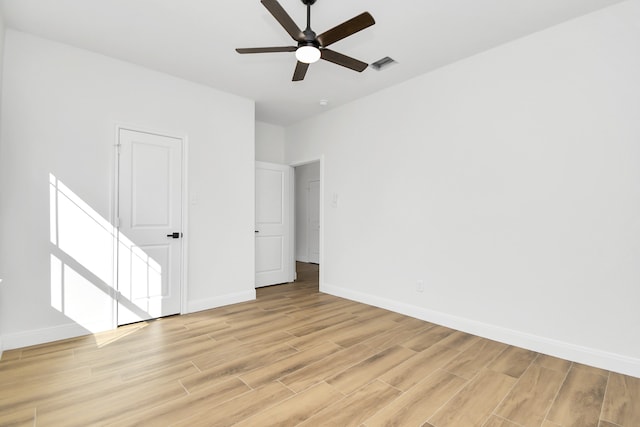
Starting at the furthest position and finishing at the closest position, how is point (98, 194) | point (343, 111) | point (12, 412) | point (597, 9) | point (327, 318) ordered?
point (343, 111) → point (327, 318) → point (98, 194) → point (597, 9) → point (12, 412)

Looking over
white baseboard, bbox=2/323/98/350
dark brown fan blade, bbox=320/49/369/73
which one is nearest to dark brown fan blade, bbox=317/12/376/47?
dark brown fan blade, bbox=320/49/369/73

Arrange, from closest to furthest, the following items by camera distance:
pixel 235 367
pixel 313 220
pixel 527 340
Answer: pixel 235 367 → pixel 527 340 → pixel 313 220

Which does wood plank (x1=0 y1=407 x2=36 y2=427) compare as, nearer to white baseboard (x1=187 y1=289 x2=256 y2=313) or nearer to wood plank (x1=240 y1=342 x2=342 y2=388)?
wood plank (x1=240 y1=342 x2=342 y2=388)

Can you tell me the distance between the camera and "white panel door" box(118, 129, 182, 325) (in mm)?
3455

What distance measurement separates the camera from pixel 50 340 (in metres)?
2.98

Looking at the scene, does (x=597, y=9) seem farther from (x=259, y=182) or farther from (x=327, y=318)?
(x=259, y=182)

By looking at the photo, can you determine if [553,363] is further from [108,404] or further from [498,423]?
[108,404]

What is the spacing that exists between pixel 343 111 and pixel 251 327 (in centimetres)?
334

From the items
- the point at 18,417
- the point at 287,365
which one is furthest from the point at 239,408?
the point at 18,417

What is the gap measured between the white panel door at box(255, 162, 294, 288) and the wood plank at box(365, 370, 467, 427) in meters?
3.52

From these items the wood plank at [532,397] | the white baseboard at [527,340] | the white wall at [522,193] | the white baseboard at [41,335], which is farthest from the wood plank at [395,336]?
the white baseboard at [41,335]

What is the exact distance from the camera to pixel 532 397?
6.95 ft

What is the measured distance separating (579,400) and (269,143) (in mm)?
5169

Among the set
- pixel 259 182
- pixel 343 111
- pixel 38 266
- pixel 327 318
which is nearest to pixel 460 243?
pixel 327 318
